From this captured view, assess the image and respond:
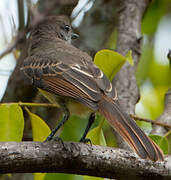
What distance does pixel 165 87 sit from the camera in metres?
5.82

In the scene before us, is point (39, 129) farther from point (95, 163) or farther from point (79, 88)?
point (95, 163)

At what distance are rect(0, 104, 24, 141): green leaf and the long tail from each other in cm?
71

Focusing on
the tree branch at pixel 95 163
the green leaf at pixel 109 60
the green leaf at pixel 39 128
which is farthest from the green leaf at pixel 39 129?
the green leaf at pixel 109 60

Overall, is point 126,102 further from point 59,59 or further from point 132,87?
point 59,59

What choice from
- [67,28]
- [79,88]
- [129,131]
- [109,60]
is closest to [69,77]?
[79,88]

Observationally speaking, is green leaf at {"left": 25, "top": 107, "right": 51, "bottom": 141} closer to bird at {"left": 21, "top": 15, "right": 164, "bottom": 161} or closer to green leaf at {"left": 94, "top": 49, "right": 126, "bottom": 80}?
bird at {"left": 21, "top": 15, "right": 164, "bottom": 161}

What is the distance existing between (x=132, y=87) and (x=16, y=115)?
1.59m

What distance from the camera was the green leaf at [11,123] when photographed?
341 cm

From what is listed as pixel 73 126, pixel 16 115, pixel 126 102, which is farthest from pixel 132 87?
pixel 16 115

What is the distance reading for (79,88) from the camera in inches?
128

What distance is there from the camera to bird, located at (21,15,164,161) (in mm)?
2977

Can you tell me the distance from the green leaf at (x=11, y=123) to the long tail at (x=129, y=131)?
709 mm

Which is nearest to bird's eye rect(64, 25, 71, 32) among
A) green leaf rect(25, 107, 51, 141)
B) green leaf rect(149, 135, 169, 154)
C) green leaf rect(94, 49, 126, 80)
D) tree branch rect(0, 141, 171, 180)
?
green leaf rect(94, 49, 126, 80)

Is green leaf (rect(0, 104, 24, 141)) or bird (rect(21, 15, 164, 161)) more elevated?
bird (rect(21, 15, 164, 161))
